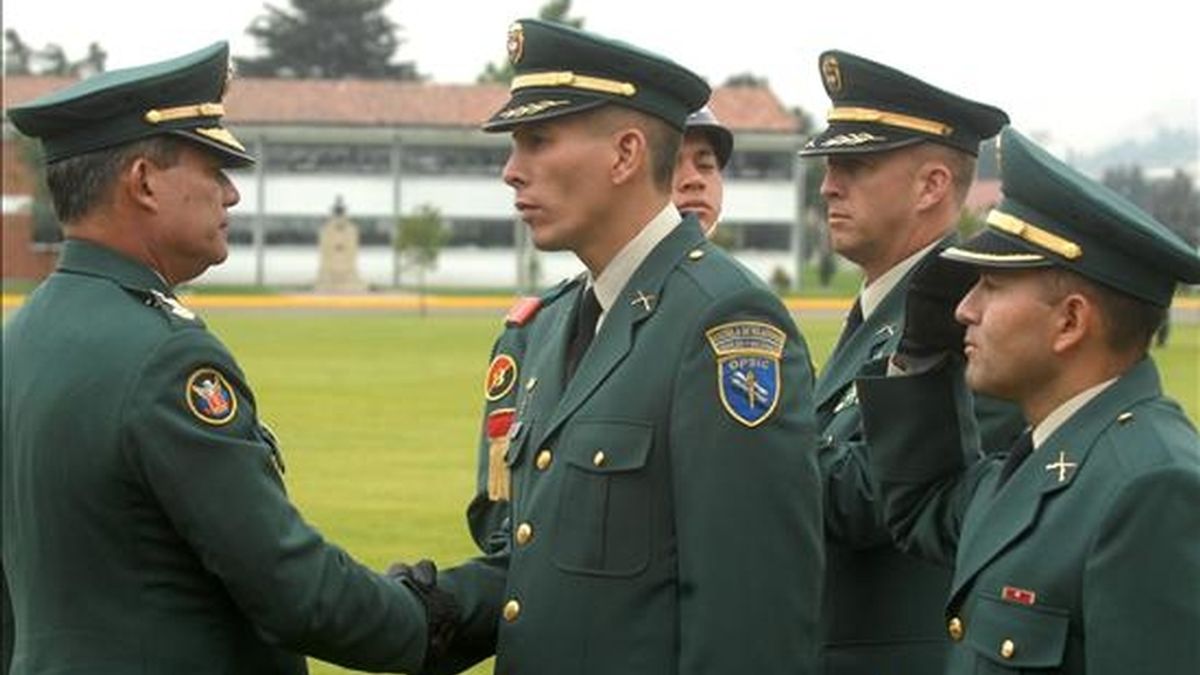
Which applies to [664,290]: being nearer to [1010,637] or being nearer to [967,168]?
[1010,637]

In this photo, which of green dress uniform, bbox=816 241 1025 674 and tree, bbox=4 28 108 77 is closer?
green dress uniform, bbox=816 241 1025 674

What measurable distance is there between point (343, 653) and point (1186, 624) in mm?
1558

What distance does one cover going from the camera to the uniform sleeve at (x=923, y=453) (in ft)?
13.4

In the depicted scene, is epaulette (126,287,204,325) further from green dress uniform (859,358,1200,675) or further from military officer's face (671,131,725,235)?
military officer's face (671,131,725,235)

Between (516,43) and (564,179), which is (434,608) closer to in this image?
(564,179)

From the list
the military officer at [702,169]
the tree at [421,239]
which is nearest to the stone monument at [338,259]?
the tree at [421,239]

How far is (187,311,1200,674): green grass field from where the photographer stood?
12781 millimetres

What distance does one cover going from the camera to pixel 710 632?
3.67 meters

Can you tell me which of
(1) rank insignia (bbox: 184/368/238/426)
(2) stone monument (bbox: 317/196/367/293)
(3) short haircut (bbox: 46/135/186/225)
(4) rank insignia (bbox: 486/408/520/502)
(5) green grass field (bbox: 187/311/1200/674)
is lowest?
(2) stone monument (bbox: 317/196/367/293)

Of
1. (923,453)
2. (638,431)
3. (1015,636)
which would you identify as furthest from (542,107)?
(1015,636)

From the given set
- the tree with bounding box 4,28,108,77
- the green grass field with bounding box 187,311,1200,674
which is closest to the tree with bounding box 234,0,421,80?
the tree with bounding box 4,28,108,77

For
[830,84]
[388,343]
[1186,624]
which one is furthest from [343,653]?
[388,343]

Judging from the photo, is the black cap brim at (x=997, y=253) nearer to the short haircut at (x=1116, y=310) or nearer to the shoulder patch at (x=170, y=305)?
the short haircut at (x=1116, y=310)

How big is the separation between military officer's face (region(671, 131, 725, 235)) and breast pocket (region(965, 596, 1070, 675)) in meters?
2.33
